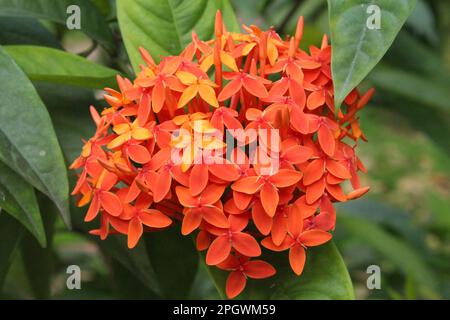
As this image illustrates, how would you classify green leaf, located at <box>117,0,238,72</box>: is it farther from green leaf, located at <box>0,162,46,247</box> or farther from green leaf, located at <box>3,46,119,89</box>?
green leaf, located at <box>0,162,46,247</box>

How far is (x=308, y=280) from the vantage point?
87 cm

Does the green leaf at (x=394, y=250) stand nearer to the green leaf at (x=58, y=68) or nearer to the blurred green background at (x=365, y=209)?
the blurred green background at (x=365, y=209)

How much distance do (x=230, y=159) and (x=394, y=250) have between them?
102 centimetres

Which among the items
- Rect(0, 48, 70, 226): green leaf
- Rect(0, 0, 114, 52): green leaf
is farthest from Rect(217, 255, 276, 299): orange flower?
Rect(0, 0, 114, 52): green leaf

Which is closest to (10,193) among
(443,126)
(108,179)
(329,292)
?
(108,179)

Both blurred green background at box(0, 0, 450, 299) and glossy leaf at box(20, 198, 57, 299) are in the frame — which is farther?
glossy leaf at box(20, 198, 57, 299)

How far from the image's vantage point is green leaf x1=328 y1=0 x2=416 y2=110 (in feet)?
2.55

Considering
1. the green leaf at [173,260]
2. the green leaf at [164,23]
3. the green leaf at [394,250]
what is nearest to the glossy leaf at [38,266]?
the green leaf at [173,260]

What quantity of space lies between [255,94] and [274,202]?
13cm

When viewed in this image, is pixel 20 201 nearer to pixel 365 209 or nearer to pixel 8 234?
pixel 8 234

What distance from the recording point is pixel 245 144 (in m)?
0.83

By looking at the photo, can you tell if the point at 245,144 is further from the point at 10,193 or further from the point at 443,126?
Result: the point at 443,126

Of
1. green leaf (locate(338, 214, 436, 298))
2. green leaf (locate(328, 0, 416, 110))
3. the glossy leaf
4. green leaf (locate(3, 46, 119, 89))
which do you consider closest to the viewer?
green leaf (locate(328, 0, 416, 110))

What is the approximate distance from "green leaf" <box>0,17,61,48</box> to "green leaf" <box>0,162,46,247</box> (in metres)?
0.34
